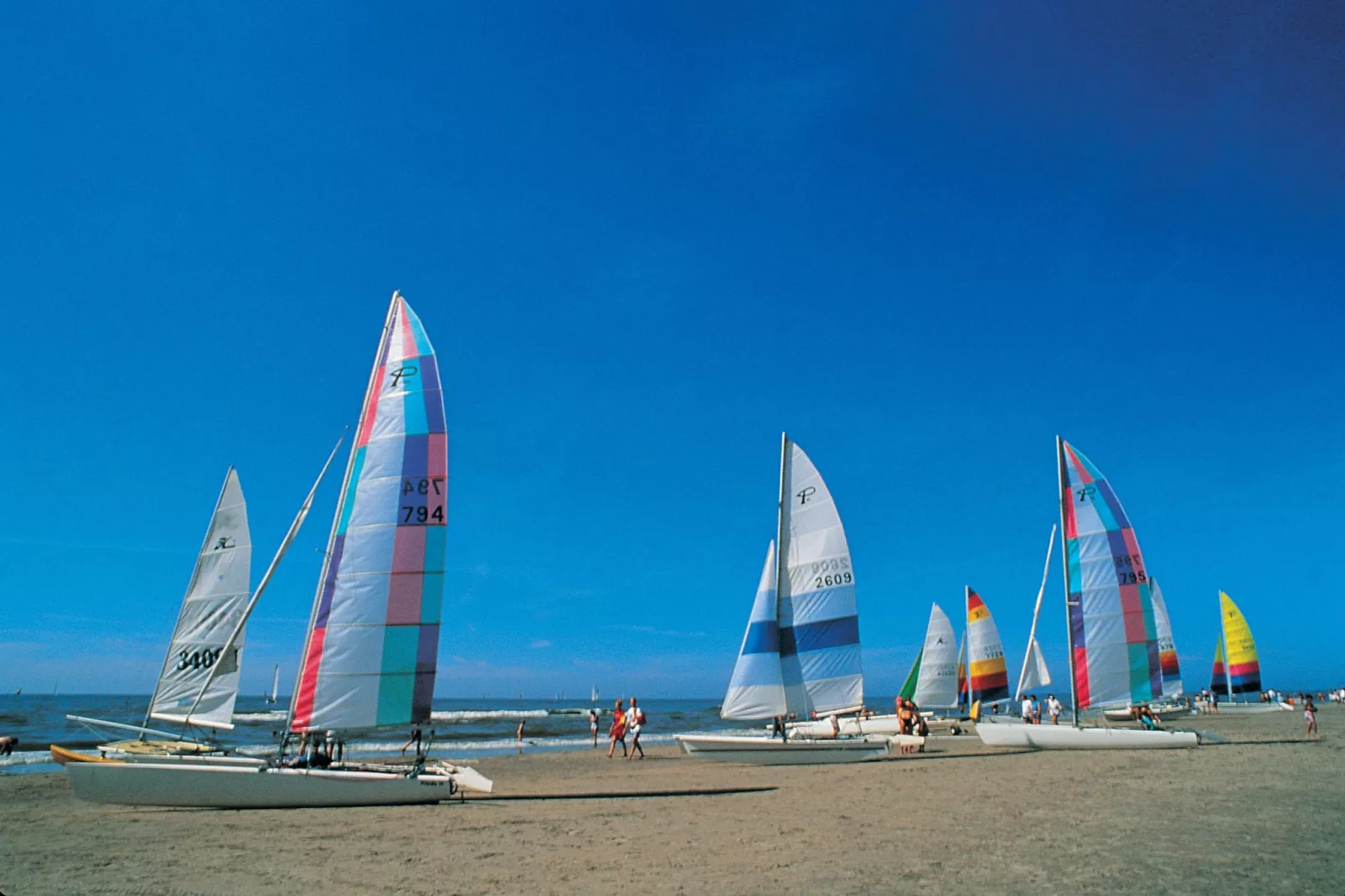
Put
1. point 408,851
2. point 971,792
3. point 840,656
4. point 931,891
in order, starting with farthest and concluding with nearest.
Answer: point 840,656, point 971,792, point 408,851, point 931,891

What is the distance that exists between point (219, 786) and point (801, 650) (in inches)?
513

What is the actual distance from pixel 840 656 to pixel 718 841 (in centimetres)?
1120

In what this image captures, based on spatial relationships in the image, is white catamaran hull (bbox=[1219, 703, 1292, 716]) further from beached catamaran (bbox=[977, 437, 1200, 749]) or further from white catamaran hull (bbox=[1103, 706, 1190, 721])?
beached catamaran (bbox=[977, 437, 1200, 749])

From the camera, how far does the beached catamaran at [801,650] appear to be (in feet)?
65.1

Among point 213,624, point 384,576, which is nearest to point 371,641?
point 384,576

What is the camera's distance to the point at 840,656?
20.3 m

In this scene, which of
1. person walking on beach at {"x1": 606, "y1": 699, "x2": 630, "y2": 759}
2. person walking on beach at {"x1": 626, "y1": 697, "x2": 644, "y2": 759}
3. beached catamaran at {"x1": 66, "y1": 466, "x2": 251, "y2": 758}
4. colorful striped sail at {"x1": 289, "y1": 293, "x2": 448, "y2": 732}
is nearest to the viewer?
colorful striped sail at {"x1": 289, "y1": 293, "x2": 448, "y2": 732}

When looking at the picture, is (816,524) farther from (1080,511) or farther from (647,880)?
(647,880)

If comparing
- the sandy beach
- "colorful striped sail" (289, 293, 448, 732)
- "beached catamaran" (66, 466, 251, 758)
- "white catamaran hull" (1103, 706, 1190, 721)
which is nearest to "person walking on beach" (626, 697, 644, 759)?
the sandy beach

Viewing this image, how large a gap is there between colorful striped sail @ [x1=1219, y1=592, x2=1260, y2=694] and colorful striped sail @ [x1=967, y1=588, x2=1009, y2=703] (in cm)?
3080

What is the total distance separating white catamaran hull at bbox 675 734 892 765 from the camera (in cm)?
1964

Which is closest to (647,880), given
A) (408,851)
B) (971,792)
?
(408,851)

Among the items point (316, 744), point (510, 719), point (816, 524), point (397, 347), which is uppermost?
point (397, 347)

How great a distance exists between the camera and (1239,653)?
193 ft
